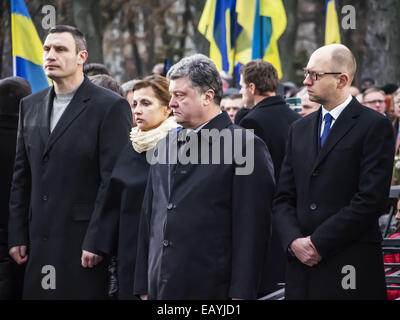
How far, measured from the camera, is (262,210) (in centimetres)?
476

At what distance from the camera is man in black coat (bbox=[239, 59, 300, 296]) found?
272 inches

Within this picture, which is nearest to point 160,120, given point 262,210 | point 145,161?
point 145,161

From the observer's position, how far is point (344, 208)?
4.74 metres

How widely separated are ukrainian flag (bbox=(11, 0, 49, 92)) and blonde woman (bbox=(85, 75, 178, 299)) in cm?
337

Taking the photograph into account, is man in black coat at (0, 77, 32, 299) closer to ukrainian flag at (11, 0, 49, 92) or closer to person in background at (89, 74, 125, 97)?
person in background at (89, 74, 125, 97)

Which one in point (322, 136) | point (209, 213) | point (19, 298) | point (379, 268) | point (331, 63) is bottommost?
point (19, 298)

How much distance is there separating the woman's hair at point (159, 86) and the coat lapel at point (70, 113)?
35 cm

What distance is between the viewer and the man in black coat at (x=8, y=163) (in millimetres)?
6062

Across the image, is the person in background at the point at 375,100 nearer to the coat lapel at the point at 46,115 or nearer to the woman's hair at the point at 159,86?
the woman's hair at the point at 159,86

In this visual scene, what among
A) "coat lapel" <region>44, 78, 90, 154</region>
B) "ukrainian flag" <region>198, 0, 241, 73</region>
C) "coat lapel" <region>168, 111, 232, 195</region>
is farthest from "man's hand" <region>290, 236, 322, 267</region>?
"ukrainian flag" <region>198, 0, 241, 73</region>

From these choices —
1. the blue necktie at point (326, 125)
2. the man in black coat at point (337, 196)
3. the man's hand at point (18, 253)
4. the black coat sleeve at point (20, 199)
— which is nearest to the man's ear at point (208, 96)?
the man in black coat at point (337, 196)

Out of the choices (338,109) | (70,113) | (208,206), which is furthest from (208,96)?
(70,113)

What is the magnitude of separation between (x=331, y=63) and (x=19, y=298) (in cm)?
273
